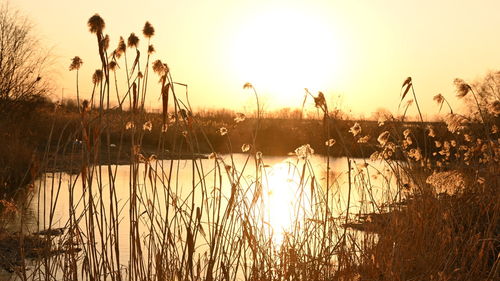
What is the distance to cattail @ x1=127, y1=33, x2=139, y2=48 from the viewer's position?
2686 millimetres

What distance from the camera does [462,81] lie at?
3.54 m

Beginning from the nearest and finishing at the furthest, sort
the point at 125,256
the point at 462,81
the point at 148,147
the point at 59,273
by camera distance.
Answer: the point at 462,81 → the point at 59,273 → the point at 125,256 → the point at 148,147

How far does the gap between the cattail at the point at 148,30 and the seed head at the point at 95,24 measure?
381mm

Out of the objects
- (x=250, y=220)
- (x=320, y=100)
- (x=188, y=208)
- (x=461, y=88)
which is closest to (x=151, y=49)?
(x=320, y=100)

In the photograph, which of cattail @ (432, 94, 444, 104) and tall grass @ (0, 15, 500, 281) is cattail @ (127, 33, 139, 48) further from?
cattail @ (432, 94, 444, 104)

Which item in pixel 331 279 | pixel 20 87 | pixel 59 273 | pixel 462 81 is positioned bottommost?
pixel 59 273

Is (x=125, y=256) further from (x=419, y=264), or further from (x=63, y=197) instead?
(x=63, y=197)

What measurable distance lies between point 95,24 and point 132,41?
1.18 feet

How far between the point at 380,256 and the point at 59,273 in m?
3.94

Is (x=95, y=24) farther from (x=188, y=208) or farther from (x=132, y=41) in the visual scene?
(x=188, y=208)

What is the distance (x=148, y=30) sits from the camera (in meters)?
2.75

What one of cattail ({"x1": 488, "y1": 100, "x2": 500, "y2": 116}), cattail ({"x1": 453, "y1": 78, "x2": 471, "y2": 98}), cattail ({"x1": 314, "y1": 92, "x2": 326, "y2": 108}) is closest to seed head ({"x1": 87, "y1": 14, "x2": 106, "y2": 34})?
cattail ({"x1": 314, "y1": 92, "x2": 326, "y2": 108})

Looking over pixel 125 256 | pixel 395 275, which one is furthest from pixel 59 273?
pixel 395 275

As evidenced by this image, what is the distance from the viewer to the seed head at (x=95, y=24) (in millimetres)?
2340
